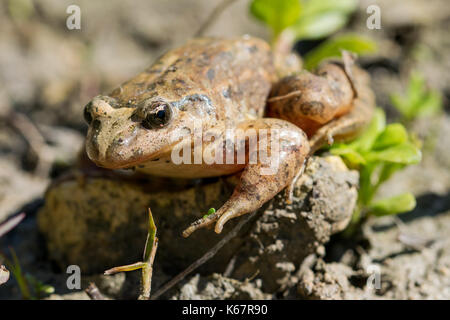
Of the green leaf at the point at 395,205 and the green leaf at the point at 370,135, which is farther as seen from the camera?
the green leaf at the point at 370,135

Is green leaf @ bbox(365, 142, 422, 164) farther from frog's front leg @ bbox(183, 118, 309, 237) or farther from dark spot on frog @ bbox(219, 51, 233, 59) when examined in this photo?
dark spot on frog @ bbox(219, 51, 233, 59)

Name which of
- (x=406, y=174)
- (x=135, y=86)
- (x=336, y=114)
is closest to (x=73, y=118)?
(x=135, y=86)

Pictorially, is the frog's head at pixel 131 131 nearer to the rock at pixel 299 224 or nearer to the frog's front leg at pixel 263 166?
the frog's front leg at pixel 263 166

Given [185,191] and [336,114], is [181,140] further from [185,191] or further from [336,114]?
[336,114]

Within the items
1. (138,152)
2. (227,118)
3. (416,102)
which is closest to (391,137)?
(227,118)

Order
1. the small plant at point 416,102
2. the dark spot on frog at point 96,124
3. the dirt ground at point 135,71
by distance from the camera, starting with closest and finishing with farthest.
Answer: the dark spot on frog at point 96,124 → the dirt ground at point 135,71 → the small plant at point 416,102

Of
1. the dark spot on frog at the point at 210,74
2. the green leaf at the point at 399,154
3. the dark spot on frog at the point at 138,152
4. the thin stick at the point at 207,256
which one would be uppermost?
the dark spot on frog at the point at 210,74

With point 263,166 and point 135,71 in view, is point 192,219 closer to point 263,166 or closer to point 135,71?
point 263,166

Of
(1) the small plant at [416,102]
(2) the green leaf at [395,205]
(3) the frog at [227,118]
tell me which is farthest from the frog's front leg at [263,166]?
(1) the small plant at [416,102]
